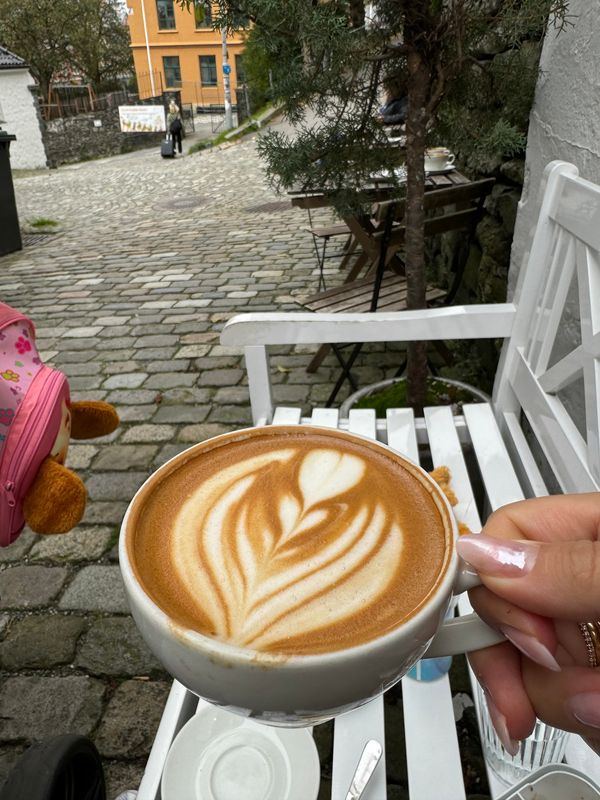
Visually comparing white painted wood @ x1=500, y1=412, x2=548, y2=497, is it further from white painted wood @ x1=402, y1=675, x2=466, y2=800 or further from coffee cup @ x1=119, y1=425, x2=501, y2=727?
coffee cup @ x1=119, y1=425, x2=501, y2=727

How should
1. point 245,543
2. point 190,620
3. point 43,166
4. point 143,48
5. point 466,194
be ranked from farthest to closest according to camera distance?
point 143,48
point 43,166
point 466,194
point 245,543
point 190,620

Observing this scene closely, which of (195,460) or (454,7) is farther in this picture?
(454,7)

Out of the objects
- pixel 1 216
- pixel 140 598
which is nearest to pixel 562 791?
pixel 140 598

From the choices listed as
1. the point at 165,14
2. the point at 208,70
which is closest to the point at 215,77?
the point at 208,70

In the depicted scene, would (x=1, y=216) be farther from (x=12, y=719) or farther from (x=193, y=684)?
(x=193, y=684)

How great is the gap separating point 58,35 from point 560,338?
3523cm

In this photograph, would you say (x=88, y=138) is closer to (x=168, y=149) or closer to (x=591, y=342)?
(x=168, y=149)

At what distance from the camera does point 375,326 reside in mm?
2053

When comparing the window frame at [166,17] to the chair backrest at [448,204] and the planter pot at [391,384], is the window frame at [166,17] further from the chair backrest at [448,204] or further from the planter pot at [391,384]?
the planter pot at [391,384]

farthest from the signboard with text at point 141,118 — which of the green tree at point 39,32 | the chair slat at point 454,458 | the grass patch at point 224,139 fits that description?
the chair slat at point 454,458

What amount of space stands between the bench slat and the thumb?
463 mm

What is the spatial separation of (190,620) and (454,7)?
228cm

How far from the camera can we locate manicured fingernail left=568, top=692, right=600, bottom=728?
2.25ft

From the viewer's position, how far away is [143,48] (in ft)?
128
